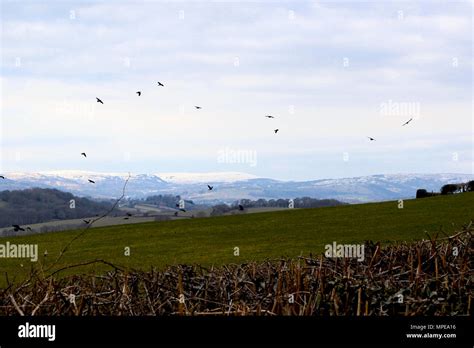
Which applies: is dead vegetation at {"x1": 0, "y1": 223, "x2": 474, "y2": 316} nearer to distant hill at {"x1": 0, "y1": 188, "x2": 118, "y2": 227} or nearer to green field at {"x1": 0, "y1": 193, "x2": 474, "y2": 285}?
green field at {"x1": 0, "y1": 193, "x2": 474, "y2": 285}

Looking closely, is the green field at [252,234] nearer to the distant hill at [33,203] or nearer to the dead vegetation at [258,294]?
the dead vegetation at [258,294]

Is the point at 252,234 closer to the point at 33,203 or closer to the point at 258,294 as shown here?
the point at 258,294

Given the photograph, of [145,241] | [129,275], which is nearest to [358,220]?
[145,241]

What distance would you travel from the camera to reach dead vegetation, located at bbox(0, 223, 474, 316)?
15.4 ft

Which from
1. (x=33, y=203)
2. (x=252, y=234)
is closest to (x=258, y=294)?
(x=252, y=234)

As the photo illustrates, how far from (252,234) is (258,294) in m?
23.5

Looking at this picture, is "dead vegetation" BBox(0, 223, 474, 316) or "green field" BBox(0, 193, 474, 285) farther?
"green field" BBox(0, 193, 474, 285)

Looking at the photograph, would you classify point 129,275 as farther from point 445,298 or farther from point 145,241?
point 145,241

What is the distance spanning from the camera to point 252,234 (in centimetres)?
2864

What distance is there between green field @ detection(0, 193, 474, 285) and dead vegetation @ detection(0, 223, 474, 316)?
11.3 metres

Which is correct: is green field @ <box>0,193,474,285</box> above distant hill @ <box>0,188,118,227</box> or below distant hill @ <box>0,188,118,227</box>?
below

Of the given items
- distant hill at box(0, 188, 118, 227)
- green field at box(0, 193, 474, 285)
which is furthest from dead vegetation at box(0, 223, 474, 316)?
distant hill at box(0, 188, 118, 227)

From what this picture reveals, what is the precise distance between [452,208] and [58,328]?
3470 centimetres

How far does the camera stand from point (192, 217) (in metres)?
39.0
